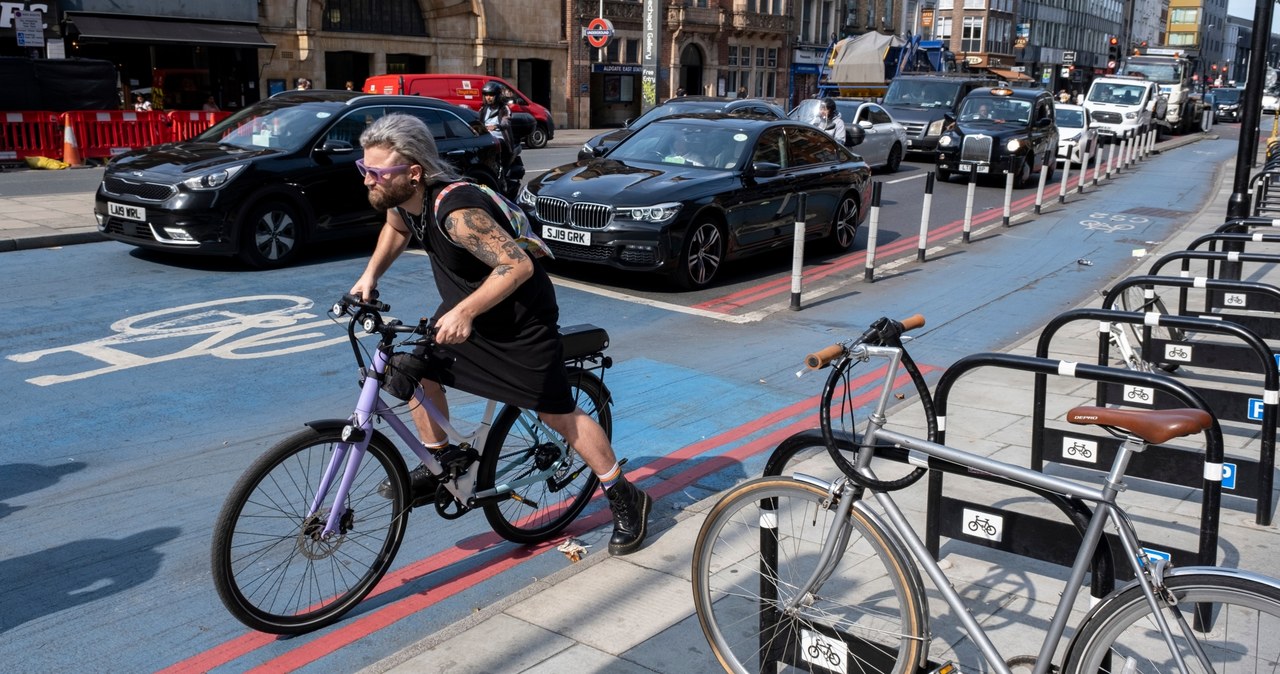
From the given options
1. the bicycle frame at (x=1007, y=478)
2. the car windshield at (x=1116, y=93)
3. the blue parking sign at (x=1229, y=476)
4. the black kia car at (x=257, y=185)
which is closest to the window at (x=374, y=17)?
the car windshield at (x=1116, y=93)

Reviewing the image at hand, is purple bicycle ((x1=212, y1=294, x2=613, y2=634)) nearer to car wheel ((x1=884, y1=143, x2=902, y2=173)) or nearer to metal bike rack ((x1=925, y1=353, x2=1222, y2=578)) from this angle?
metal bike rack ((x1=925, y1=353, x2=1222, y2=578))

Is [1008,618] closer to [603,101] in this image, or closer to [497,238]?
[497,238]

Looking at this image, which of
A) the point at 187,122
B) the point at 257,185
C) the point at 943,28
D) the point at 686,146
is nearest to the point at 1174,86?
the point at 187,122

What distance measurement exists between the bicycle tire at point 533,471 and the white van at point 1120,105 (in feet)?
94.0

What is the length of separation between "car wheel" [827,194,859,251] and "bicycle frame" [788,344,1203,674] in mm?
10281

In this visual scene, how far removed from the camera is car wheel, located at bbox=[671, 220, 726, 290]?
10.9 metres

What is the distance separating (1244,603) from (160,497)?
15.5 feet

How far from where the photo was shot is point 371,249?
12.4 metres

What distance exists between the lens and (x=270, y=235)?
11.1m

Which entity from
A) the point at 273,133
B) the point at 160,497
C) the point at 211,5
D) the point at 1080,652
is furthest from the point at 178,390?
the point at 211,5

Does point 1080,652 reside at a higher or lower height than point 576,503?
higher

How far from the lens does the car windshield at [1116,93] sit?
34.8 m

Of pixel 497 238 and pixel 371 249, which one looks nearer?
pixel 497 238

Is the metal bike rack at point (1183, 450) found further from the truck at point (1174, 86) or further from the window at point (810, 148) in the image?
the truck at point (1174, 86)
